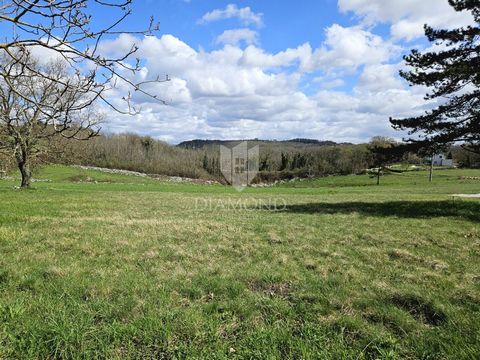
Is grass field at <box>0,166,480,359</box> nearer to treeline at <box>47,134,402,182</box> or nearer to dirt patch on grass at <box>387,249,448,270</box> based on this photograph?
dirt patch on grass at <box>387,249,448,270</box>

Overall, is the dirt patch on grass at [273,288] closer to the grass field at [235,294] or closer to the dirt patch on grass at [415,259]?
the grass field at [235,294]

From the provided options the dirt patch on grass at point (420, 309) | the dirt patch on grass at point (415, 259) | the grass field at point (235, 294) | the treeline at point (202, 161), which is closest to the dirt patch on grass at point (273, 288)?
the grass field at point (235, 294)

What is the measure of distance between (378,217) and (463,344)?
1020 centimetres

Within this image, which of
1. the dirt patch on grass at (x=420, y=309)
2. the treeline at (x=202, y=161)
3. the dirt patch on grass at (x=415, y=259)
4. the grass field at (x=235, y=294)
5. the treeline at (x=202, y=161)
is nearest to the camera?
the grass field at (x=235, y=294)

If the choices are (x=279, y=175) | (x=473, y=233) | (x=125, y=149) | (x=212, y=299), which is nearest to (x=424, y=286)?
(x=212, y=299)

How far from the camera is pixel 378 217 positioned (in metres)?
13.0

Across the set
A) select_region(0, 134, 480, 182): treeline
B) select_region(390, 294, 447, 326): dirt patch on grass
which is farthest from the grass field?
select_region(0, 134, 480, 182): treeline

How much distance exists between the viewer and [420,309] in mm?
4242

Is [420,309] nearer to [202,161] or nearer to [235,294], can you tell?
[235,294]

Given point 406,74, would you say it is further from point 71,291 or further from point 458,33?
point 71,291

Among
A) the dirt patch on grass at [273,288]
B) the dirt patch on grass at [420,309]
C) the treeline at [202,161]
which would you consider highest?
the treeline at [202,161]

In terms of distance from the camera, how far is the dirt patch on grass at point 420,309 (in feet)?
13.0

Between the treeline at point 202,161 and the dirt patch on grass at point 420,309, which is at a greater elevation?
the treeline at point 202,161

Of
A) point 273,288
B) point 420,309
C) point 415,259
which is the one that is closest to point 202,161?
point 415,259
